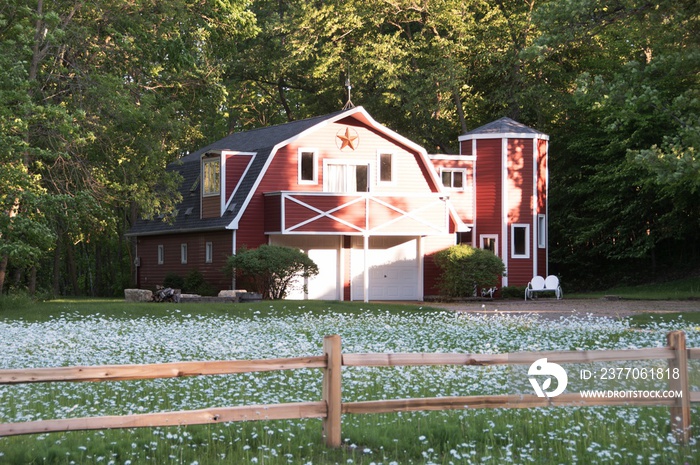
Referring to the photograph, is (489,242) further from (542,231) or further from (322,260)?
(322,260)

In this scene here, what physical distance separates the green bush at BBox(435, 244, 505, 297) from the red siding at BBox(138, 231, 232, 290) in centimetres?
890

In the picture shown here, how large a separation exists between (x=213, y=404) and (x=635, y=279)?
40.1m

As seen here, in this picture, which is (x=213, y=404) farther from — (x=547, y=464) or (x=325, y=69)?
(x=325, y=69)

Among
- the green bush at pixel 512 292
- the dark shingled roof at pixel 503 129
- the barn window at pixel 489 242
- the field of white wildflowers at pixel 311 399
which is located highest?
the dark shingled roof at pixel 503 129

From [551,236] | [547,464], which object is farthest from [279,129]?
[547,464]

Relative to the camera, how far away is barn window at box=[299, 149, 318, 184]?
41438 millimetres

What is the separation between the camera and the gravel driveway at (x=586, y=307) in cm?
3152

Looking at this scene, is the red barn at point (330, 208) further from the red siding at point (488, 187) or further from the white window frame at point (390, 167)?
the red siding at point (488, 187)

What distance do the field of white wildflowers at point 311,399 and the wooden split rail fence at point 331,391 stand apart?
0.35m

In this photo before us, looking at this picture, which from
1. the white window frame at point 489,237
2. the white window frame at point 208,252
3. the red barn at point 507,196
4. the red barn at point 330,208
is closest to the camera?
the red barn at point 330,208

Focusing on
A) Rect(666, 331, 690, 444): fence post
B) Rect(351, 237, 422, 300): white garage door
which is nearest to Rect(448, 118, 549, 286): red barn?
Rect(351, 237, 422, 300): white garage door

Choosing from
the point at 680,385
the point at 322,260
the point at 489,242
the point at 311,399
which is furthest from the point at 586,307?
the point at 680,385

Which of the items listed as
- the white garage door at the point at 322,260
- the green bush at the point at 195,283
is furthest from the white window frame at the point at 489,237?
the green bush at the point at 195,283

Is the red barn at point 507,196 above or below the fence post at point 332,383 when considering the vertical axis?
above
